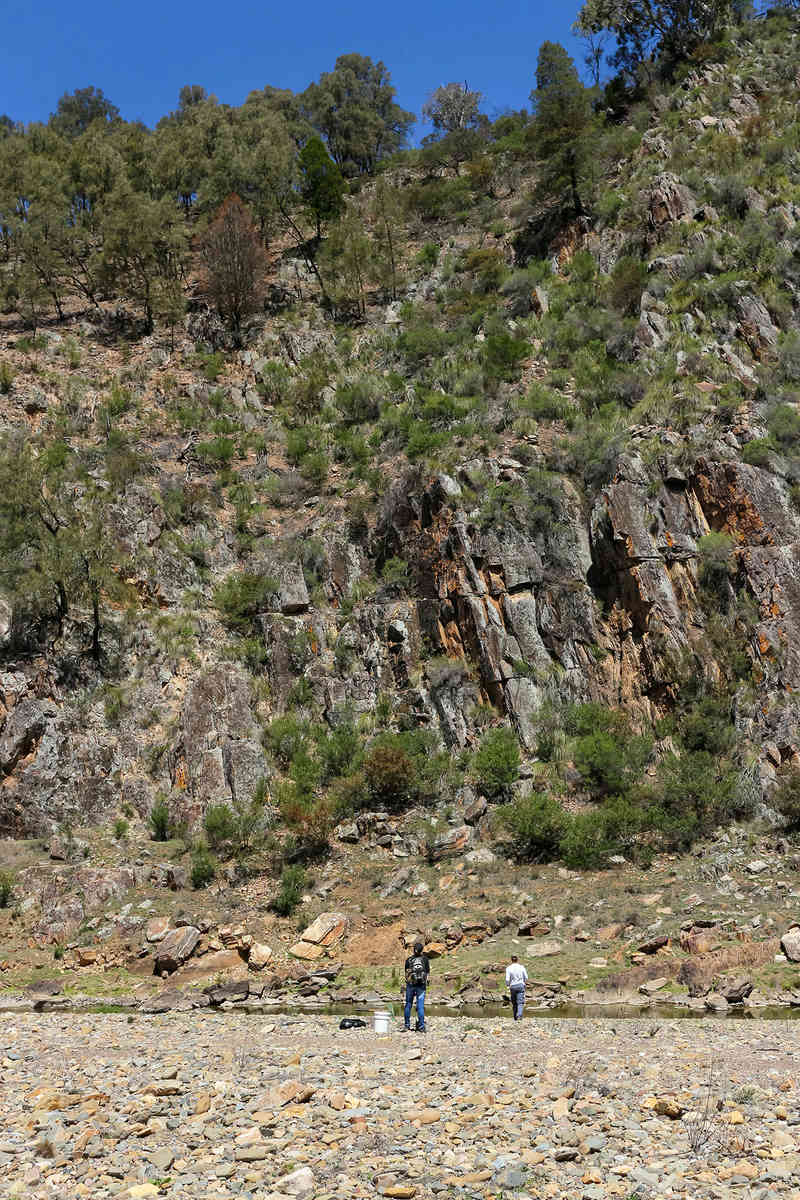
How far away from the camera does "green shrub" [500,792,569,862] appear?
21.8 m

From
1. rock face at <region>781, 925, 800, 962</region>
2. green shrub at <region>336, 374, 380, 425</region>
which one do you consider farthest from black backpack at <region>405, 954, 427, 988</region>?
green shrub at <region>336, 374, 380, 425</region>

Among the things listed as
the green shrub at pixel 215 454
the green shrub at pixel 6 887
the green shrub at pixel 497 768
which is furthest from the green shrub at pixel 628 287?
the green shrub at pixel 6 887

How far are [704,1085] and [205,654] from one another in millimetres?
Answer: 23279

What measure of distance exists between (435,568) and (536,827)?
38.1ft

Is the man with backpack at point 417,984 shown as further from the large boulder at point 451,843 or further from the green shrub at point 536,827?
the large boulder at point 451,843

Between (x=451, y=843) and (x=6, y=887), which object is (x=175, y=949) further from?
(x=451, y=843)

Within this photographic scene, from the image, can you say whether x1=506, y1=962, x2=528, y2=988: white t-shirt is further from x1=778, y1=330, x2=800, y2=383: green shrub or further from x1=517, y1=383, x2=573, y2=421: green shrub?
x1=778, y1=330, x2=800, y2=383: green shrub

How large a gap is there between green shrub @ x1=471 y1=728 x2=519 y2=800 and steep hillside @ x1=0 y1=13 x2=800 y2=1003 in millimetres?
94

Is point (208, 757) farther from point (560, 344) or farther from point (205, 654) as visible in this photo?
point (560, 344)

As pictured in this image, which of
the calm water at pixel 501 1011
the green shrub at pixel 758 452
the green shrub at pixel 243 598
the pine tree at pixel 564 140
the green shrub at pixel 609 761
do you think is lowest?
the calm water at pixel 501 1011

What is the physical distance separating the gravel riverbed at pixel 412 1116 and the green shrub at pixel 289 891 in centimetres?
775

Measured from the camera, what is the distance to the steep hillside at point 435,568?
76.4 feet

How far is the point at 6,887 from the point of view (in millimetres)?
21172

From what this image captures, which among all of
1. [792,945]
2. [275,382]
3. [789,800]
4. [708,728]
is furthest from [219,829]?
[275,382]
